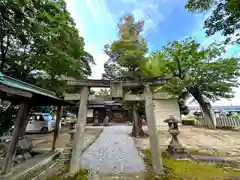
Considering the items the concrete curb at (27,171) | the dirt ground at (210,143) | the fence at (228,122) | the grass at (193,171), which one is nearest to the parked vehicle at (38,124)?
the dirt ground at (210,143)

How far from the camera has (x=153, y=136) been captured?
3.40 metres

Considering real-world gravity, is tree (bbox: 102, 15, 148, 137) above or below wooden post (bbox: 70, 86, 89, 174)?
above

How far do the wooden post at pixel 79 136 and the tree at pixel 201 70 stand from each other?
8.74 meters

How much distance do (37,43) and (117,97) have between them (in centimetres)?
551

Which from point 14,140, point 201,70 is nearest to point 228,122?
point 201,70

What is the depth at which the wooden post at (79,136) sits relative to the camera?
3328 mm

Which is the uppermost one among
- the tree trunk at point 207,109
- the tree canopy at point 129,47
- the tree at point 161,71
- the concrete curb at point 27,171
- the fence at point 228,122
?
the tree canopy at point 129,47

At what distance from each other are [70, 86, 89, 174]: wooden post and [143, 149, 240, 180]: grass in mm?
1734

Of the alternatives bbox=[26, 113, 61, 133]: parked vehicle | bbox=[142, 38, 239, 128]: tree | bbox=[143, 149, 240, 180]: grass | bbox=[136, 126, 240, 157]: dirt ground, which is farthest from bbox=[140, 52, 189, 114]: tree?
bbox=[26, 113, 61, 133]: parked vehicle

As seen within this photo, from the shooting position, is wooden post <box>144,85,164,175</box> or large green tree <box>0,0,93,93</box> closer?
wooden post <box>144,85,164,175</box>

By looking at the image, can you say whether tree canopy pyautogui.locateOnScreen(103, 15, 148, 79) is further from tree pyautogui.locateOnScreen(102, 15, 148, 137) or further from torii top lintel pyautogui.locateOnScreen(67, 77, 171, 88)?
torii top lintel pyautogui.locateOnScreen(67, 77, 171, 88)

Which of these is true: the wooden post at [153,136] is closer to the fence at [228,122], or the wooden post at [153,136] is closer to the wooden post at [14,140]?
the wooden post at [14,140]

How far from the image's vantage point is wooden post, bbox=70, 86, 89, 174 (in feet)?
10.9

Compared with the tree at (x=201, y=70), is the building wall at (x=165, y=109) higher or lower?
lower
